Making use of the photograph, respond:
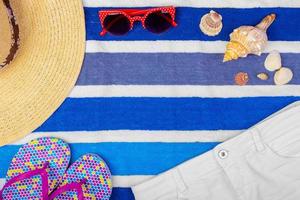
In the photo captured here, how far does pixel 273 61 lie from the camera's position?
45.1 inches

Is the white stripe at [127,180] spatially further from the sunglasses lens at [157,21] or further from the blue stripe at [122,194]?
the sunglasses lens at [157,21]

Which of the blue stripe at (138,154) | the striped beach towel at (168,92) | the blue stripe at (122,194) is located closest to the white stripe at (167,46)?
the striped beach towel at (168,92)

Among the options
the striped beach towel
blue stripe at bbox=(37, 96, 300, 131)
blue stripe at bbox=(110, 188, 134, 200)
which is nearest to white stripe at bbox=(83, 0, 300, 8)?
the striped beach towel

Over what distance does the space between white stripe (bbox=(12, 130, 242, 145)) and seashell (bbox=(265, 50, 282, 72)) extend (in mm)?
180

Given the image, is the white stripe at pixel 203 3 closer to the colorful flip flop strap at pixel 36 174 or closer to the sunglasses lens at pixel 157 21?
the sunglasses lens at pixel 157 21

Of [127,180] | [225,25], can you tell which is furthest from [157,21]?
[127,180]

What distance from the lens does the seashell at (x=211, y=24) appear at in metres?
1.13

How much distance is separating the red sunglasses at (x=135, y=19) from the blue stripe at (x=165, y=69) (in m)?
0.07

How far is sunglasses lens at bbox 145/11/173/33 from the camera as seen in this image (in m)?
1.13

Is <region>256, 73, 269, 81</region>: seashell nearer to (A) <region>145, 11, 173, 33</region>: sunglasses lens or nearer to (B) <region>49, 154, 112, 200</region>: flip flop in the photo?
(A) <region>145, 11, 173, 33</region>: sunglasses lens

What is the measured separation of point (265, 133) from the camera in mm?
1112

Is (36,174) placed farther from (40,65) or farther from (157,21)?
(157,21)

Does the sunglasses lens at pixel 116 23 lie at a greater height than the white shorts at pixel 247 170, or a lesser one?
greater

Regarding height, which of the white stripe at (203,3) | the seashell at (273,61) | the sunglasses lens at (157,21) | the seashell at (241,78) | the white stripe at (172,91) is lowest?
the white stripe at (172,91)
